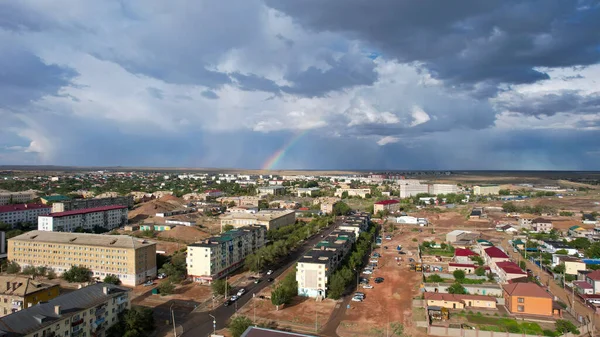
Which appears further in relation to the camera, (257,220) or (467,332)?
(257,220)

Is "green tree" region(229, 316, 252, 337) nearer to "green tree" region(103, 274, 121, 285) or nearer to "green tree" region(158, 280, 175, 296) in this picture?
"green tree" region(158, 280, 175, 296)

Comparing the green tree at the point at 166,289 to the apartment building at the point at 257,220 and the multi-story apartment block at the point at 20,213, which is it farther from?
the multi-story apartment block at the point at 20,213

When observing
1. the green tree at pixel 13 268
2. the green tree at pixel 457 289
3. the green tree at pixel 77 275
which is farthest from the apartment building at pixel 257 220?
the green tree at pixel 457 289

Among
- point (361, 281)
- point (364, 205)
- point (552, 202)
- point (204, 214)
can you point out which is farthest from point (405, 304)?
point (552, 202)

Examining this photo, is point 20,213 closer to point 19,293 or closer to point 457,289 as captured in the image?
point 19,293

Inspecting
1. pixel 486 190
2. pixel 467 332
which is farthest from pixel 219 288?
pixel 486 190

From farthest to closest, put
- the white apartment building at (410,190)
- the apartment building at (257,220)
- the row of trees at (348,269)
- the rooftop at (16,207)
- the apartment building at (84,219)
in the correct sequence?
the white apartment building at (410,190) < the rooftop at (16,207) < the apartment building at (257,220) < the apartment building at (84,219) < the row of trees at (348,269)

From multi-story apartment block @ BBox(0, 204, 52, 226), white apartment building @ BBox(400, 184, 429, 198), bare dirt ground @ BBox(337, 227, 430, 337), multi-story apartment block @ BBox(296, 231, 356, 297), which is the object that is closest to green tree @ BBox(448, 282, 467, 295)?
bare dirt ground @ BBox(337, 227, 430, 337)
